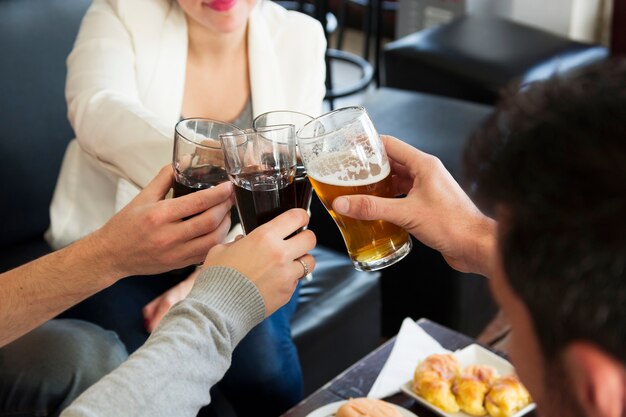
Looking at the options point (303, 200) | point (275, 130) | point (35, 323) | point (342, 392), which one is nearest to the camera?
point (275, 130)

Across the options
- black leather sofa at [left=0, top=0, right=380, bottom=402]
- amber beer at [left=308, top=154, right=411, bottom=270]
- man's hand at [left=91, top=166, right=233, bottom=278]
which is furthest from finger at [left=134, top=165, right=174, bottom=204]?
black leather sofa at [left=0, top=0, right=380, bottom=402]

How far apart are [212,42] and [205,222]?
843mm

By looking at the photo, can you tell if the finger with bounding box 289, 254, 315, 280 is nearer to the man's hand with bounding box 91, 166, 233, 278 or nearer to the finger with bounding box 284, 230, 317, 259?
the finger with bounding box 284, 230, 317, 259

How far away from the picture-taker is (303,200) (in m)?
1.32

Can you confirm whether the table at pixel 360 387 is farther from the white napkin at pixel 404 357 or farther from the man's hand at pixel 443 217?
the man's hand at pixel 443 217

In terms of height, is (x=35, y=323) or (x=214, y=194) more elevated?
(x=214, y=194)

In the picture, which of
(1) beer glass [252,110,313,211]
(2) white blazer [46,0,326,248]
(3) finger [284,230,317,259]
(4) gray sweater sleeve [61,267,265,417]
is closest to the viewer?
(4) gray sweater sleeve [61,267,265,417]

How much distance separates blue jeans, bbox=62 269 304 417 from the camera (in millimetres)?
1905

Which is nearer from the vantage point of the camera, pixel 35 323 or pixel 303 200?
pixel 303 200

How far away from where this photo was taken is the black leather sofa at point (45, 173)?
2.19 m

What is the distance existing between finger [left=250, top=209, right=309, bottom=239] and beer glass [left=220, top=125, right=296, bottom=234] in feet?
0.13

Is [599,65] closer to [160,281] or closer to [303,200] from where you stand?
[303,200]

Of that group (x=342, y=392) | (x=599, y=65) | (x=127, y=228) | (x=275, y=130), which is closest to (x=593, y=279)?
(x=599, y=65)

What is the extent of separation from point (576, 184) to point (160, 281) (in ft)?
4.79
